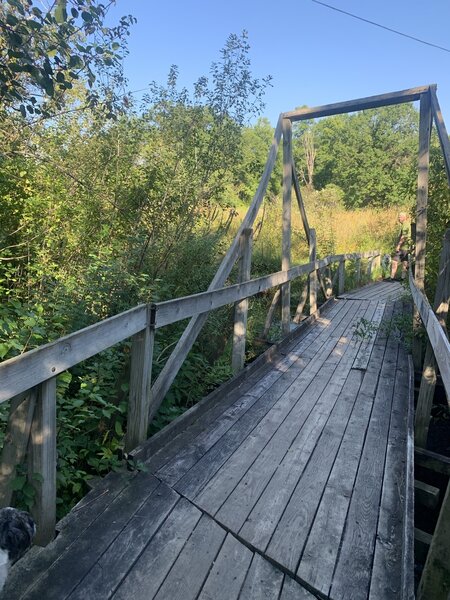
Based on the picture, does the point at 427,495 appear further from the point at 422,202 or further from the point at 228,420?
the point at 422,202

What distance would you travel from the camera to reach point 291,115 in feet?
17.6

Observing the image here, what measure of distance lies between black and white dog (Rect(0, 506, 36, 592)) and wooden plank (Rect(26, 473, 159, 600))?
1.08 feet

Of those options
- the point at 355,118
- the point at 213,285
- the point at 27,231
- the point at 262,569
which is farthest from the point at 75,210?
the point at 355,118

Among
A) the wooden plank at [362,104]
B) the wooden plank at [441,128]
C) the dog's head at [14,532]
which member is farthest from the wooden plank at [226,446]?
the wooden plank at [362,104]

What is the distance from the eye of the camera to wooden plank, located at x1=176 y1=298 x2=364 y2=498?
2.29 m

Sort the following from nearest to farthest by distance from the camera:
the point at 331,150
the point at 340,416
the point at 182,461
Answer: the point at 182,461
the point at 340,416
the point at 331,150

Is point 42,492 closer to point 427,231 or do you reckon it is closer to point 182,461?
point 182,461

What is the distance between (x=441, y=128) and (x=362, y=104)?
103cm

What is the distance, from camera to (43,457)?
167cm

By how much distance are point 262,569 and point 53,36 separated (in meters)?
3.14

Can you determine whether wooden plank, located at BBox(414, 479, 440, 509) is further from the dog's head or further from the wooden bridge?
the dog's head

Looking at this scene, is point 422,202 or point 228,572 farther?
point 422,202

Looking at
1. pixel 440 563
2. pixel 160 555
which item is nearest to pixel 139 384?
pixel 160 555

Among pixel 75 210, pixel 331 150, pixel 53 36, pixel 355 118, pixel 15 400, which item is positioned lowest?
pixel 15 400
